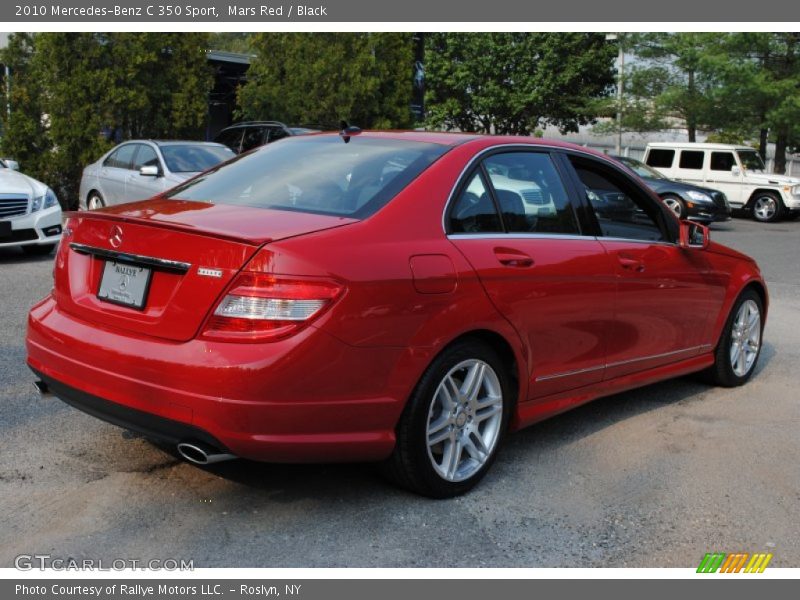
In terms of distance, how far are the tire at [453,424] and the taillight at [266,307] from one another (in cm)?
66

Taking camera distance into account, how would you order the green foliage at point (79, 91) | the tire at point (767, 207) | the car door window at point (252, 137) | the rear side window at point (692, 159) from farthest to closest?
the rear side window at point (692, 159) → the tire at point (767, 207) → the car door window at point (252, 137) → the green foliage at point (79, 91)

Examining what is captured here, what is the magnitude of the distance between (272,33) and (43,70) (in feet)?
20.0

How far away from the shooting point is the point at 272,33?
2152cm

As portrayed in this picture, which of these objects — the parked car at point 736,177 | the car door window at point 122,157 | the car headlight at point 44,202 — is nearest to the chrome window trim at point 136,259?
the car headlight at point 44,202

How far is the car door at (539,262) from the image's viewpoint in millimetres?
4133

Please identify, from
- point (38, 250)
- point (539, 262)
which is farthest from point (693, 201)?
point (539, 262)

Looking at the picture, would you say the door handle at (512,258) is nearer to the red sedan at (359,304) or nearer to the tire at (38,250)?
the red sedan at (359,304)

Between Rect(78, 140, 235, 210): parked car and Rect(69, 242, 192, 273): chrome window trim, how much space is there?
8.65 m

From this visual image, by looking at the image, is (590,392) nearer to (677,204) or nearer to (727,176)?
(677,204)

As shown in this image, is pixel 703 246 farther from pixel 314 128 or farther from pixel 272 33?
pixel 272 33

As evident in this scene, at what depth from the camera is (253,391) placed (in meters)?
3.38

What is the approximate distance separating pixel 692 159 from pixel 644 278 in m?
19.1

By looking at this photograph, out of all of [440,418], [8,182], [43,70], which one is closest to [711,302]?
[440,418]

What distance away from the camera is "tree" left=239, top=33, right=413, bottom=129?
21.5m
